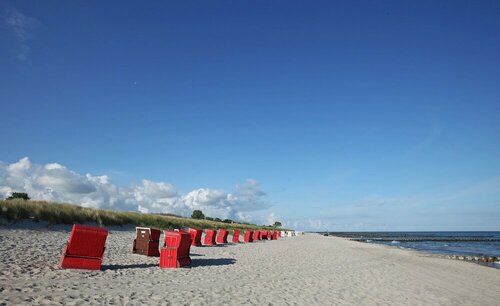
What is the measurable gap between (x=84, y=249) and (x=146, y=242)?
4.93 metres

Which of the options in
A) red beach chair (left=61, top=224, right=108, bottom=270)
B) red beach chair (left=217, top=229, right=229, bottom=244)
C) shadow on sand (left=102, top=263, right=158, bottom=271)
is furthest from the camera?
red beach chair (left=217, top=229, right=229, bottom=244)

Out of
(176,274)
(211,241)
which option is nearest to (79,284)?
(176,274)

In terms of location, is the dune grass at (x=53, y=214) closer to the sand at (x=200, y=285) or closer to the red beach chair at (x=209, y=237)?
the sand at (x=200, y=285)

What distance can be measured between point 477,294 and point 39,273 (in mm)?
14335

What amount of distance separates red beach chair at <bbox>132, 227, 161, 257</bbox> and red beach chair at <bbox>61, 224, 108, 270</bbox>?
4.59 meters

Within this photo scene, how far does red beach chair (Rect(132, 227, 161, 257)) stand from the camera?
1602 cm

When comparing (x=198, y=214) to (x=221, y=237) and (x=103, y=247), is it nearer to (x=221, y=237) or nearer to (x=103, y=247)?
(x=221, y=237)

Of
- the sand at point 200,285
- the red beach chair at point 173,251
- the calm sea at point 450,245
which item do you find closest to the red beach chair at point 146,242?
the sand at point 200,285

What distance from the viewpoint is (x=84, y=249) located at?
444 inches

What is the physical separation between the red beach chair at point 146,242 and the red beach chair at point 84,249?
181 inches

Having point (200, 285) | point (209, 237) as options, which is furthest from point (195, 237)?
point (200, 285)

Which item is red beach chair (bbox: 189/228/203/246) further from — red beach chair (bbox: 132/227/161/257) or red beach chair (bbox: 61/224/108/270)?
red beach chair (bbox: 61/224/108/270)

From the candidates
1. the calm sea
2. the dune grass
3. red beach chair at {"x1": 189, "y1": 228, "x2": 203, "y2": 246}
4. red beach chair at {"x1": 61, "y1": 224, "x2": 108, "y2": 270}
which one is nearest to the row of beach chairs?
red beach chair at {"x1": 61, "y1": 224, "x2": 108, "y2": 270}

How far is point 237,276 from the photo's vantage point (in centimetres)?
1223
